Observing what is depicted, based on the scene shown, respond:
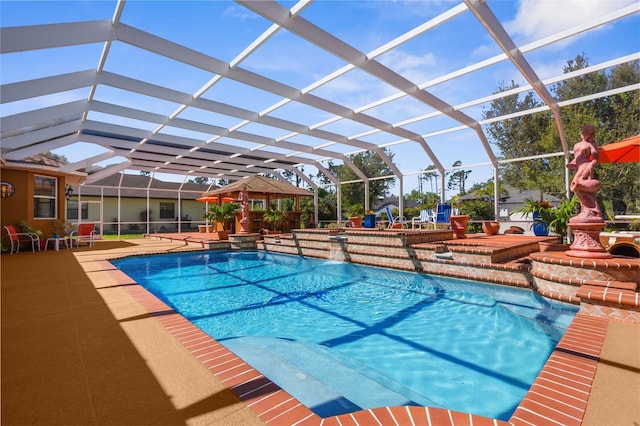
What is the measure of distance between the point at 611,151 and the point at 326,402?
6060 mm

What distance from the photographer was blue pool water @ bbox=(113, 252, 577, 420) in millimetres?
2736

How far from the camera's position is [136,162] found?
52.1 ft

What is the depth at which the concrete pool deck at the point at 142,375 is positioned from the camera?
1756 millimetres

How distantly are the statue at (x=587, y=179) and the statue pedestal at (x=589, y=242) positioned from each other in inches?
4.4

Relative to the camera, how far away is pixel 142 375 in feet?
7.34

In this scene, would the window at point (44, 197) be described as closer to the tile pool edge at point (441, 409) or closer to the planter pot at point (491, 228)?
the tile pool edge at point (441, 409)

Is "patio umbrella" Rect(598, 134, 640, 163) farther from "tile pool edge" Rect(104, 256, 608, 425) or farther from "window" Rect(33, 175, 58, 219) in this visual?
"window" Rect(33, 175, 58, 219)

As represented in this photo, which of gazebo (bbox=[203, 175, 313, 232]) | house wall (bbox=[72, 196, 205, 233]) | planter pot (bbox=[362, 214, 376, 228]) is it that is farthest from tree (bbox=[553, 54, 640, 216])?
house wall (bbox=[72, 196, 205, 233])

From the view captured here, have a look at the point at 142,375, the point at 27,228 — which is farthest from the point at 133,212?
the point at 142,375

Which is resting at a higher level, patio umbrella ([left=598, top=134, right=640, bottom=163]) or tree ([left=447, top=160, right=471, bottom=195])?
tree ([left=447, top=160, right=471, bottom=195])

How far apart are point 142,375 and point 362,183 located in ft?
94.2

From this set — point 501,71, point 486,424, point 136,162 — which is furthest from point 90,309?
point 136,162

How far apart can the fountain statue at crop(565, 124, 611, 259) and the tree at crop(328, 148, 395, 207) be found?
22.7m

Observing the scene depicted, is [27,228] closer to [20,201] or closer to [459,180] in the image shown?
[20,201]
